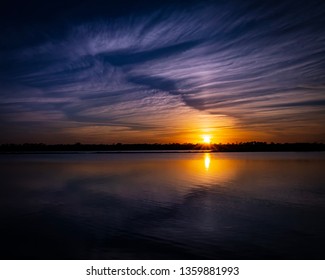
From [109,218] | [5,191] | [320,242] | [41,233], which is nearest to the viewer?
[320,242]

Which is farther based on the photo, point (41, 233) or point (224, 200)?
point (224, 200)

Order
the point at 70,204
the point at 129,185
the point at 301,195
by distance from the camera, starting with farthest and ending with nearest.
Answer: the point at 129,185 < the point at 301,195 < the point at 70,204

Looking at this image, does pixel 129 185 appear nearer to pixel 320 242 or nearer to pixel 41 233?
pixel 41 233

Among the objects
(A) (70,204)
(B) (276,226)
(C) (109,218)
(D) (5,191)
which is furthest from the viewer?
(D) (5,191)

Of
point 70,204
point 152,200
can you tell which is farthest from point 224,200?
point 70,204

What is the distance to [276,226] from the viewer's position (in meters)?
9.47

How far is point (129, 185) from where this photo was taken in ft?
64.2

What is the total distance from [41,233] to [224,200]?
818cm
